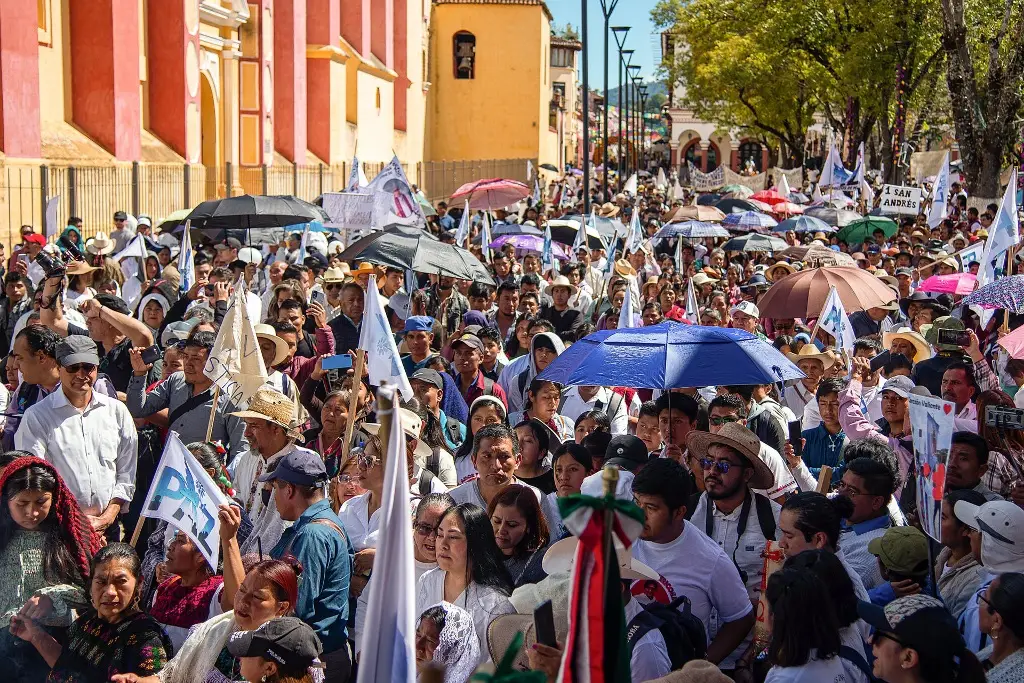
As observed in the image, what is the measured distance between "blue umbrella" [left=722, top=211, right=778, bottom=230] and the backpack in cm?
1802

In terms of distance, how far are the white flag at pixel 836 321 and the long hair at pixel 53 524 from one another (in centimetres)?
639

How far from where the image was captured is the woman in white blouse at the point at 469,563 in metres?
5.35

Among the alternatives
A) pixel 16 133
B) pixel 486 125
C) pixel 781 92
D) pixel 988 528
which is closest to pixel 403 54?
pixel 486 125

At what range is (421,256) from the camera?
38.6 feet

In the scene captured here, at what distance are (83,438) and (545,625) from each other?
3.41 metres

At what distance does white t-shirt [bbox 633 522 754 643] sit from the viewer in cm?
534

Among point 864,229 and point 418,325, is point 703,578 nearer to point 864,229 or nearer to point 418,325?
point 418,325

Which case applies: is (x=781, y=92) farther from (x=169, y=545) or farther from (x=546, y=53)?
(x=169, y=545)

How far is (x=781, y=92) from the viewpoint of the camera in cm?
5172

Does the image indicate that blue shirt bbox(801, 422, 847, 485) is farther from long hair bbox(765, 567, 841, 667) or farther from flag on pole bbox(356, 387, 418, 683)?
flag on pole bbox(356, 387, 418, 683)

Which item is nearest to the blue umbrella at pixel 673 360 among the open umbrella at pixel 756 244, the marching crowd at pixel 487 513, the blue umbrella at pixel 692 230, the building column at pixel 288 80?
the marching crowd at pixel 487 513

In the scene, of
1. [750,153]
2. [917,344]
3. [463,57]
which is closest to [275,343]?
[917,344]

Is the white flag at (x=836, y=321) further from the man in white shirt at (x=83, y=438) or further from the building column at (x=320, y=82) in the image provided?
the building column at (x=320, y=82)

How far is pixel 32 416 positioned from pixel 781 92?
4743 centimetres
